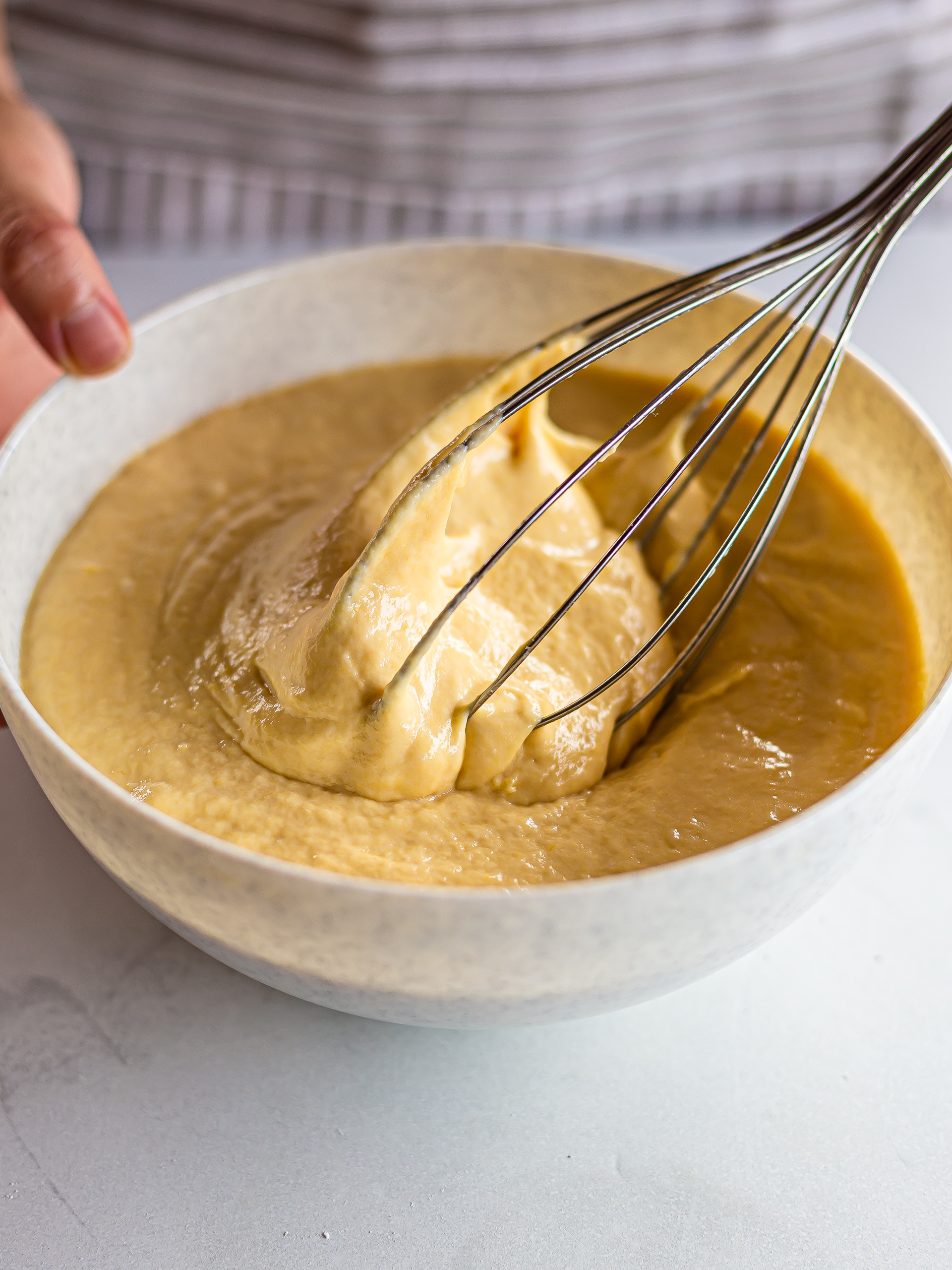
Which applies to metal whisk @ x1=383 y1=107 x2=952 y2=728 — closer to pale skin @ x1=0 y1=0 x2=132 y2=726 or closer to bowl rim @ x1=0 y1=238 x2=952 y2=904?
bowl rim @ x1=0 y1=238 x2=952 y2=904

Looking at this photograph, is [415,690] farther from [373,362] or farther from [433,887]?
[373,362]

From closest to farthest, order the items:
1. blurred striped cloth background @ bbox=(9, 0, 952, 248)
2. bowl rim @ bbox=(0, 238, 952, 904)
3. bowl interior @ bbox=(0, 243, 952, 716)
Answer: bowl rim @ bbox=(0, 238, 952, 904) < bowl interior @ bbox=(0, 243, 952, 716) < blurred striped cloth background @ bbox=(9, 0, 952, 248)

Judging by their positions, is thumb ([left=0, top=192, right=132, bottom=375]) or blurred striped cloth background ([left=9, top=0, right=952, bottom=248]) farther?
blurred striped cloth background ([left=9, top=0, right=952, bottom=248])

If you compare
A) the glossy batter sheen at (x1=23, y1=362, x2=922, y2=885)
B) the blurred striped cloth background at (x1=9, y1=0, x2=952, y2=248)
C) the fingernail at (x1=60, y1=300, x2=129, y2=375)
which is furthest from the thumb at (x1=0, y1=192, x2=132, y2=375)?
the blurred striped cloth background at (x1=9, y1=0, x2=952, y2=248)

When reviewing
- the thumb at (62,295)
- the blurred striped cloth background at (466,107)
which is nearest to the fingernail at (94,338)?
the thumb at (62,295)

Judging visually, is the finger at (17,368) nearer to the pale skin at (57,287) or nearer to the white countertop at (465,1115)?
the pale skin at (57,287)

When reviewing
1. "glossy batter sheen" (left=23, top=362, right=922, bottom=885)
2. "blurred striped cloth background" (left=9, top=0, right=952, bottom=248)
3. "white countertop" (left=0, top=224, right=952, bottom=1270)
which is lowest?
"white countertop" (left=0, top=224, right=952, bottom=1270)
